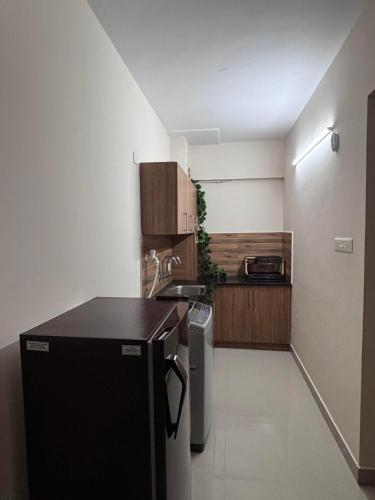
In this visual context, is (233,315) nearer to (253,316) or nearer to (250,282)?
(253,316)

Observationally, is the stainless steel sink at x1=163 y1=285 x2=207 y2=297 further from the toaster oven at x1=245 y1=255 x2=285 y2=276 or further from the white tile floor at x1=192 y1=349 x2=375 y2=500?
the toaster oven at x1=245 y1=255 x2=285 y2=276

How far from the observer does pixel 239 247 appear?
462 cm

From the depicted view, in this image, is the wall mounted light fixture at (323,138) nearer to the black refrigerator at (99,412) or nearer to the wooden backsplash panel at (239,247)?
the wooden backsplash panel at (239,247)

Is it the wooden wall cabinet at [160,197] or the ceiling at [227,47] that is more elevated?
the ceiling at [227,47]

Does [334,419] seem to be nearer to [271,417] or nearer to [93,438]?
[271,417]

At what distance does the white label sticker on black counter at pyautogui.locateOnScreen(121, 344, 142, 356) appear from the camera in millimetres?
Result: 980

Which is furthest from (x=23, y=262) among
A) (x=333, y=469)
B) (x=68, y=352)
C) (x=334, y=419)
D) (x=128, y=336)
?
(x=334, y=419)

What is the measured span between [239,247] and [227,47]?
2.87m

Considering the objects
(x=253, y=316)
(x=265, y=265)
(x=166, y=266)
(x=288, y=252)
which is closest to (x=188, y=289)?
(x=166, y=266)

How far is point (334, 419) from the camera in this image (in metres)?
2.36

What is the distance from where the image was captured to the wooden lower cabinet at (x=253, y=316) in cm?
402

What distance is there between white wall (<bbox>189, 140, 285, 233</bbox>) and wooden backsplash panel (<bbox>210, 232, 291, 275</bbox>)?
11cm

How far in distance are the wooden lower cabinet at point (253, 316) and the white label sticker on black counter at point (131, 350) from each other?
124 inches

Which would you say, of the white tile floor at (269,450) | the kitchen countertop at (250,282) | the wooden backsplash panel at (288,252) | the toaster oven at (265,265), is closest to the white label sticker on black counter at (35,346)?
the white tile floor at (269,450)
